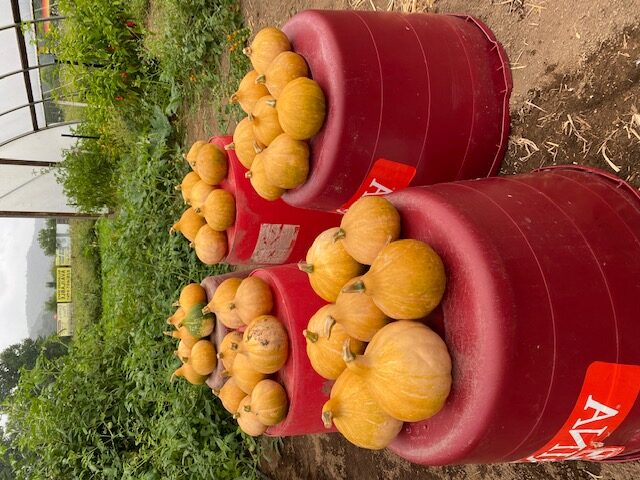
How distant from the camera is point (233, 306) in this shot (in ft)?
8.38

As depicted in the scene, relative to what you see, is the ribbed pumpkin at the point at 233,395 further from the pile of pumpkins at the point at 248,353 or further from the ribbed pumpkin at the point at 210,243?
the ribbed pumpkin at the point at 210,243

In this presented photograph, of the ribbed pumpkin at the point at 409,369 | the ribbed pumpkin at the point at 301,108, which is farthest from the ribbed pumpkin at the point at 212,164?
the ribbed pumpkin at the point at 409,369

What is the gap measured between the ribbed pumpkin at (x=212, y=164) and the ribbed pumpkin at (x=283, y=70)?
1.07 metres

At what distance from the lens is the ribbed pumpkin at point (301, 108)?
6.93 ft

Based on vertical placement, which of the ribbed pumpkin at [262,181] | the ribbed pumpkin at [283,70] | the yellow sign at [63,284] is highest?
the ribbed pumpkin at [283,70]

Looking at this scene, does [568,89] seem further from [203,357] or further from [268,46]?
[203,357]

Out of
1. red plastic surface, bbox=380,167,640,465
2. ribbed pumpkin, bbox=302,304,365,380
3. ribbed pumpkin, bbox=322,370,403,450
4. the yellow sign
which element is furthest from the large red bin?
the yellow sign

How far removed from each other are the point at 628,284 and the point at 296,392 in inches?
56.4

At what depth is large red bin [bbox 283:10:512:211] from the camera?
84.7 inches

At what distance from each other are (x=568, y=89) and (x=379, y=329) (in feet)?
4.62

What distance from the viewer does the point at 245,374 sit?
2463 millimetres

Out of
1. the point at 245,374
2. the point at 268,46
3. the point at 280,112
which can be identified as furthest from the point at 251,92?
the point at 245,374

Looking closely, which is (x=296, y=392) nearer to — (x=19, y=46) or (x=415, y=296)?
(x=415, y=296)

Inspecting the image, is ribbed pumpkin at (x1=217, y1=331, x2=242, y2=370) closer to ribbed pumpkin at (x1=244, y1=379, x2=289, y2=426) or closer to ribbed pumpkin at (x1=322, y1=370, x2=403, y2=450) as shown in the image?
ribbed pumpkin at (x1=244, y1=379, x2=289, y2=426)
